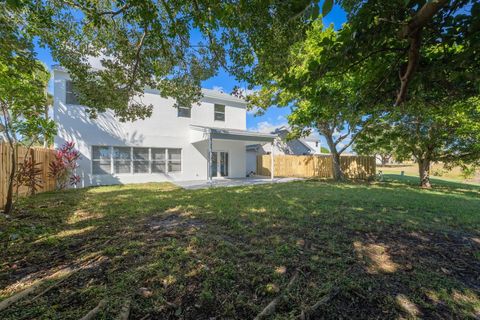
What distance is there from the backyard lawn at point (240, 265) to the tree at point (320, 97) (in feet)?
7.58

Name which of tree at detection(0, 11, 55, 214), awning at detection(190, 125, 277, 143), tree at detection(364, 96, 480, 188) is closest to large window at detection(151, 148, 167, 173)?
awning at detection(190, 125, 277, 143)

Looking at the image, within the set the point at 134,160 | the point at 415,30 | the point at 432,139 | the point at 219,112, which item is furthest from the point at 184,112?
the point at 432,139

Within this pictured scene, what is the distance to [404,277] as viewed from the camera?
2588 mm

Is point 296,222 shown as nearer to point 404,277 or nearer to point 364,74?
point 404,277

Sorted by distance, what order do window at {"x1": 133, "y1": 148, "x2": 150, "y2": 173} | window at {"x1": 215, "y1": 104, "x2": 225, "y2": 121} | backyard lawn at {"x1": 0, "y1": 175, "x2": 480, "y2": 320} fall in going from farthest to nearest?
1. window at {"x1": 215, "y1": 104, "x2": 225, "y2": 121}
2. window at {"x1": 133, "y1": 148, "x2": 150, "y2": 173}
3. backyard lawn at {"x1": 0, "y1": 175, "x2": 480, "y2": 320}

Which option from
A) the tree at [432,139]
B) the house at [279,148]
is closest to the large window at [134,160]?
the house at [279,148]

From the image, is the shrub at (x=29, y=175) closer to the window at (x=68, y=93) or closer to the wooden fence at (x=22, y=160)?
the wooden fence at (x=22, y=160)

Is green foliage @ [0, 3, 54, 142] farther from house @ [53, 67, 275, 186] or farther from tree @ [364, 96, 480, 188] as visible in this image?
tree @ [364, 96, 480, 188]

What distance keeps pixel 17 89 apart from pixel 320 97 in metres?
6.21

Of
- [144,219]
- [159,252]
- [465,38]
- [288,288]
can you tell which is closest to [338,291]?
[288,288]

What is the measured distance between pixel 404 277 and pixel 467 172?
576 inches

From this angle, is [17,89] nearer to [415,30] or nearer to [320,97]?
[320,97]

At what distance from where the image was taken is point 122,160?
11.7 meters

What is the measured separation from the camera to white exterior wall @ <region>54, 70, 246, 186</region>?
34.1 feet
